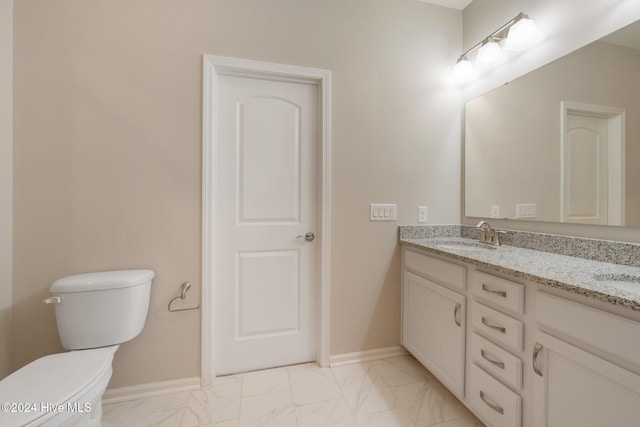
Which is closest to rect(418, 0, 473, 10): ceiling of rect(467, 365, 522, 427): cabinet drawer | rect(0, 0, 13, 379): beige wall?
rect(467, 365, 522, 427): cabinet drawer

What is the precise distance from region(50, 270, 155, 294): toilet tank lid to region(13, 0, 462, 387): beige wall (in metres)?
0.11

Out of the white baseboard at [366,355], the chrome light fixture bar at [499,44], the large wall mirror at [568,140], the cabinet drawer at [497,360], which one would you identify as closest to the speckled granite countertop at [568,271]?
the large wall mirror at [568,140]

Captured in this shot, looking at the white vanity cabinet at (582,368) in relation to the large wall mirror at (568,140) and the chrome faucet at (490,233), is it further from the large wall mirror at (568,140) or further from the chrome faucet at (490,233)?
the chrome faucet at (490,233)

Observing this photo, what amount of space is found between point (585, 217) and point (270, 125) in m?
1.82

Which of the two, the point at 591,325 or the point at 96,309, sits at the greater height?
the point at 591,325

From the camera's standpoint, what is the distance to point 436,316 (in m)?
1.54

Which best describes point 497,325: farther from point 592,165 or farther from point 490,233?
point 592,165

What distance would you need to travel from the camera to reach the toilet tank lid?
127 centimetres

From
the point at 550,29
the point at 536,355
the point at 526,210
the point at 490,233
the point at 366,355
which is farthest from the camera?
the point at 366,355

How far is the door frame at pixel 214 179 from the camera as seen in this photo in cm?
157

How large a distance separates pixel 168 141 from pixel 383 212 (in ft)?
4.70

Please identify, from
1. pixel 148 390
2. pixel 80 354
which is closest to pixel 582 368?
pixel 80 354

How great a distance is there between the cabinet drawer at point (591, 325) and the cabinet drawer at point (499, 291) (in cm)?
7

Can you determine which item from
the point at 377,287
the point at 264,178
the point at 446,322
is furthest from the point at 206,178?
the point at 446,322
